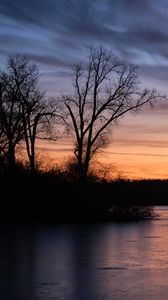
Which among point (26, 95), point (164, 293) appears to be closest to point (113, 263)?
point (164, 293)

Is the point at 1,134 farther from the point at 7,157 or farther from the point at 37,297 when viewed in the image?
the point at 37,297

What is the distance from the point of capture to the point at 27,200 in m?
40.5

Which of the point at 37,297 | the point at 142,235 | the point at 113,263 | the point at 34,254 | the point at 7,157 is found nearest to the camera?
the point at 37,297

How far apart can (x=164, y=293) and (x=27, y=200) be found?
28.9m

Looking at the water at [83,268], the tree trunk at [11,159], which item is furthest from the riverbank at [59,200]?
the water at [83,268]

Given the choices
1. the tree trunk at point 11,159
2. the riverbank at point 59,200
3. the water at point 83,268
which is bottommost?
the water at point 83,268

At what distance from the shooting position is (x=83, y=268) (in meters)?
15.8

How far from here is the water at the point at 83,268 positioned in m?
12.0

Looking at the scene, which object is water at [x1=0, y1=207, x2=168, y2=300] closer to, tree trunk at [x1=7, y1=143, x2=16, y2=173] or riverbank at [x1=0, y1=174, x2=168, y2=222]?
riverbank at [x1=0, y1=174, x2=168, y2=222]

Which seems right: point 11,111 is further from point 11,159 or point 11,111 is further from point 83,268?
point 83,268

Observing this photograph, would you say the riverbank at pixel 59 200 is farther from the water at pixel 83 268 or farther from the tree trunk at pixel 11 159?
the water at pixel 83 268

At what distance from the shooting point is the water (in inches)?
472

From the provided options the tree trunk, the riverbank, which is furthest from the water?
the tree trunk

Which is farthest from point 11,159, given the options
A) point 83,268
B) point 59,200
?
point 83,268
